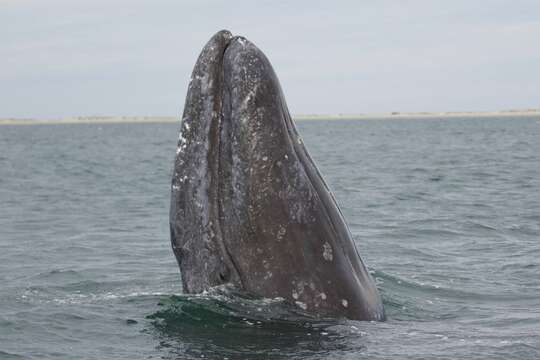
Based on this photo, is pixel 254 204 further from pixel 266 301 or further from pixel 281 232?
pixel 266 301

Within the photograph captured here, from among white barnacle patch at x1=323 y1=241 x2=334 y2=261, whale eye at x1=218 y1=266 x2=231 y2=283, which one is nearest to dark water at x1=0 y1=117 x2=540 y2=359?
whale eye at x1=218 y1=266 x2=231 y2=283

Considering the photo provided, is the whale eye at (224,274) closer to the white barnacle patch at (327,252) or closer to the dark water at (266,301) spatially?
the dark water at (266,301)

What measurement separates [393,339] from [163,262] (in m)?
5.42

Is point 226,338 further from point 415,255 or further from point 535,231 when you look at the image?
point 535,231

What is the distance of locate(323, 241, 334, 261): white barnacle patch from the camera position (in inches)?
254

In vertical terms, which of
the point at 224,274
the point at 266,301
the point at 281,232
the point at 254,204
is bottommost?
the point at 266,301

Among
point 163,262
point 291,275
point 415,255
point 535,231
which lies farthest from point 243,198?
point 535,231

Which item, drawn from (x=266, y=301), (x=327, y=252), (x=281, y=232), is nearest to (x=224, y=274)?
(x=266, y=301)

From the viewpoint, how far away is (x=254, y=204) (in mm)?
6488

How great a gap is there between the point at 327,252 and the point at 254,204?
62 centimetres

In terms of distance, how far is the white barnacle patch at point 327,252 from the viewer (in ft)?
21.1

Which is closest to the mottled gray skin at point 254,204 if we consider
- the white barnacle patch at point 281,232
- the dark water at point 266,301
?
the white barnacle patch at point 281,232

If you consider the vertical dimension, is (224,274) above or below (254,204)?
below

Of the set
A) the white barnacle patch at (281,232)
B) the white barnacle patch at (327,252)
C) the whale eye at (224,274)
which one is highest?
the white barnacle patch at (281,232)
